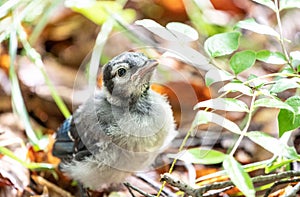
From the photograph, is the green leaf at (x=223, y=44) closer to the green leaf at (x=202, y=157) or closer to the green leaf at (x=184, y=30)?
the green leaf at (x=184, y=30)

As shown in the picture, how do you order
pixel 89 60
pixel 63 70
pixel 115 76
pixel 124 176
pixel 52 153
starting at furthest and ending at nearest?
pixel 63 70
pixel 89 60
pixel 52 153
pixel 124 176
pixel 115 76

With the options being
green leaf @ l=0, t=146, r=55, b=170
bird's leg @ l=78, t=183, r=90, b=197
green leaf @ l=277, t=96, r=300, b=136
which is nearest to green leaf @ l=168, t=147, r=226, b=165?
green leaf @ l=277, t=96, r=300, b=136

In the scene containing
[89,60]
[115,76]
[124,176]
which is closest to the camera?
[115,76]

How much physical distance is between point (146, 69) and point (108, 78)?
0.56 feet

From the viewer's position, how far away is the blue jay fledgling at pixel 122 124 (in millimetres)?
1683

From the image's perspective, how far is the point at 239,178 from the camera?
97cm

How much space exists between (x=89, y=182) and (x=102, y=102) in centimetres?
28

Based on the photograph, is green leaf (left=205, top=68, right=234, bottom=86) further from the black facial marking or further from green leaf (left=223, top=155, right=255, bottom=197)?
the black facial marking

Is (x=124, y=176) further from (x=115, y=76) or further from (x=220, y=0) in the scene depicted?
(x=220, y=0)

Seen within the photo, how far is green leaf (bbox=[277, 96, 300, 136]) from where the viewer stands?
115cm

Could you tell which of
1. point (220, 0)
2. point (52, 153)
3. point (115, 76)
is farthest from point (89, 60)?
point (220, 0)

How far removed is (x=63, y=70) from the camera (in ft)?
8.49

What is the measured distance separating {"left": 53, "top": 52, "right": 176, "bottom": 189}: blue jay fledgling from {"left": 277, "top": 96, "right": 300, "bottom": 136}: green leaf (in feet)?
1.71

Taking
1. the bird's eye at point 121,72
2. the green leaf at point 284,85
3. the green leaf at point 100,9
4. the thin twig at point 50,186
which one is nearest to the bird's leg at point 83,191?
the thin twig at point 50,186
